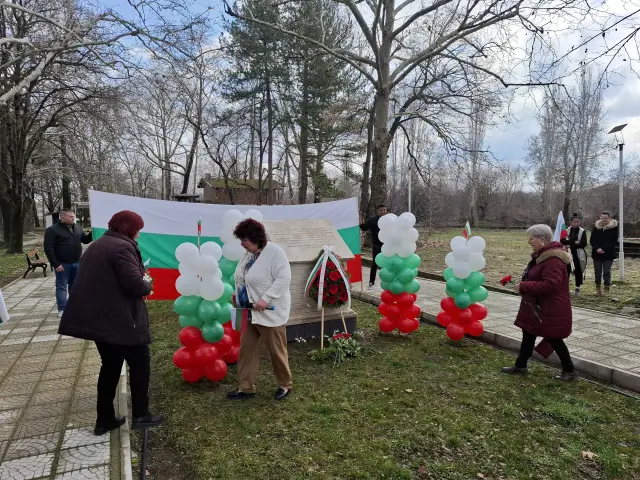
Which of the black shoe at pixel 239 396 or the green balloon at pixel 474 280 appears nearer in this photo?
the black shoe at pixel 239 396

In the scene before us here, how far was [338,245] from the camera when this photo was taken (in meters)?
5.70

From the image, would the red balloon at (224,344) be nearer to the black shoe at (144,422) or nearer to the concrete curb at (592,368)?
the black shoe at (144,422)

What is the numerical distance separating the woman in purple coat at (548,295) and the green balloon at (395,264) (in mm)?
1776

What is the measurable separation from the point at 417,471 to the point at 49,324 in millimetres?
6166

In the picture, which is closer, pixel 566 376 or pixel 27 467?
pixel 27 467

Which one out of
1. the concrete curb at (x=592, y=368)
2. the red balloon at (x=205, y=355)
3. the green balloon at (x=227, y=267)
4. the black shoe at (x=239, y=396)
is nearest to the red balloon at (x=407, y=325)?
the concrete curb at (x=592, y=368)

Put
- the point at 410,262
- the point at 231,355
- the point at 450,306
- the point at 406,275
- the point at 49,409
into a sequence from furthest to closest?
the point at 410,262
the point at 406,275
the point at 450,306
the point at 231,355
the point at 49,409

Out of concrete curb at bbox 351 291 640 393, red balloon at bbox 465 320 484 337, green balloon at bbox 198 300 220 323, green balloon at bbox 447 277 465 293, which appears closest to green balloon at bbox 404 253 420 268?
green balloon at bbox 447 277 465 293

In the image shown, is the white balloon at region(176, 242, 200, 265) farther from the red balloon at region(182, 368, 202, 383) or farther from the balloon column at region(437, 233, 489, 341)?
the balloon column at region(437, 233, 489, 341)

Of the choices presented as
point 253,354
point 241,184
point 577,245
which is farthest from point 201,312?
point 241,184

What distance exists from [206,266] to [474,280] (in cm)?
342

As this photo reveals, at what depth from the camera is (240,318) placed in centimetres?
382

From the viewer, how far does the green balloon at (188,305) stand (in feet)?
13.7

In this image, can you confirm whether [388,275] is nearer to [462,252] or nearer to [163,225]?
[462,252]
